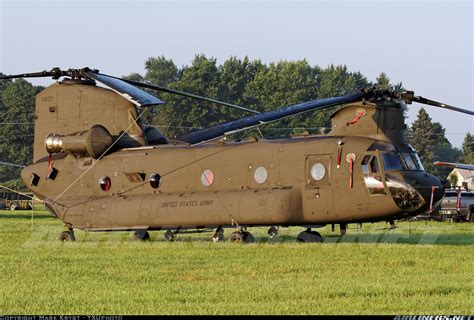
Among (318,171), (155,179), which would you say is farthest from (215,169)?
(318,171)

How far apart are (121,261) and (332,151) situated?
7825 mm

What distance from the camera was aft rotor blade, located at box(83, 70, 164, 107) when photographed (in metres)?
28.7

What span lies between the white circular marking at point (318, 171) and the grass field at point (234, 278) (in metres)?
2.08

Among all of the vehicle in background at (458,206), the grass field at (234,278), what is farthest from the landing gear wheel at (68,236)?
the vehicle in background at (458,206)

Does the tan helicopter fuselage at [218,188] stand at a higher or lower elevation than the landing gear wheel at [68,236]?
higher

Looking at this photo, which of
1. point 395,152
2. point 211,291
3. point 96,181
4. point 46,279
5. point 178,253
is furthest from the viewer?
point 96,181

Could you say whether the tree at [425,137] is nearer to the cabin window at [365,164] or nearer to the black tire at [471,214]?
the black tire at [471,214]

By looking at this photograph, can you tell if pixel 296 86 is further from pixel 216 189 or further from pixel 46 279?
pixel 46 279

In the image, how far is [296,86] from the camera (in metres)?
130

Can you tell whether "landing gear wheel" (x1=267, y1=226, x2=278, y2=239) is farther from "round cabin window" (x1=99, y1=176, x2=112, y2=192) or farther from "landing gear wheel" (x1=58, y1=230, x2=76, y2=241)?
"landing gear wheel" (x1=58, y1=230, x2=76, y2=241)

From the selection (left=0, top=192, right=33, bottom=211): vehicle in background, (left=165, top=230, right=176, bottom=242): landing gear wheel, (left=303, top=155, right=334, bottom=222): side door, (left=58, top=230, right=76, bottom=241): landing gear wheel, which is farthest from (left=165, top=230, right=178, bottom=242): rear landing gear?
(left=0, top=192, right=33, bottom=211): vehicle in background

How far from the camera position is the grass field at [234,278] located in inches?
576

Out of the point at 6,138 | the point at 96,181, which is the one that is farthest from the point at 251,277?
the point at 6,138

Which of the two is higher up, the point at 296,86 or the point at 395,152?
the point at 296,86
